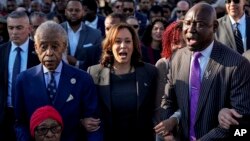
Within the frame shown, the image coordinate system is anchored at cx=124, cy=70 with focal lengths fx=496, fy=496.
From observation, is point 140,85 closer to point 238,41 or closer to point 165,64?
point 165,64

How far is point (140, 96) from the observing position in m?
4.35

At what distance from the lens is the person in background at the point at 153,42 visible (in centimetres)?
613

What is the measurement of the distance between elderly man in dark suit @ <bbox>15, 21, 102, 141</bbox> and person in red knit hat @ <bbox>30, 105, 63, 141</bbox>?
11cm

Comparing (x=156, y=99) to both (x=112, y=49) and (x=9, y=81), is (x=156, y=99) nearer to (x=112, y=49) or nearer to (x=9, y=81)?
(x=112, y=49)

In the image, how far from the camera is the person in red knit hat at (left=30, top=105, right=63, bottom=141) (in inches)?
150

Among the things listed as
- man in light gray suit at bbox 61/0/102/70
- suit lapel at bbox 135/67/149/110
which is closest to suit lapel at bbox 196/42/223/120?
suit lapel at bbox 135/67/149/110

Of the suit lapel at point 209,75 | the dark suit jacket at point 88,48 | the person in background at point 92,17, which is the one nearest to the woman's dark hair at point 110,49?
the suit lapel at point 209,75

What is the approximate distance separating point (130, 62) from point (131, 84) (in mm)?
233

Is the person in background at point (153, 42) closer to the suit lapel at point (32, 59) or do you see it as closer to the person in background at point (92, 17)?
the suit lapel at point (32, 59)

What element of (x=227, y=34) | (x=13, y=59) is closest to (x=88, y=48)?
(x=13, y=59)

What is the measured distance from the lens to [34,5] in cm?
1223

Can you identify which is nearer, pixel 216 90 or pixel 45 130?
pixel 216 90

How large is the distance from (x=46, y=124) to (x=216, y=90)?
1.31 metres

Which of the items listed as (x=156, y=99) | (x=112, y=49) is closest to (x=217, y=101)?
(x=156, y=99)
